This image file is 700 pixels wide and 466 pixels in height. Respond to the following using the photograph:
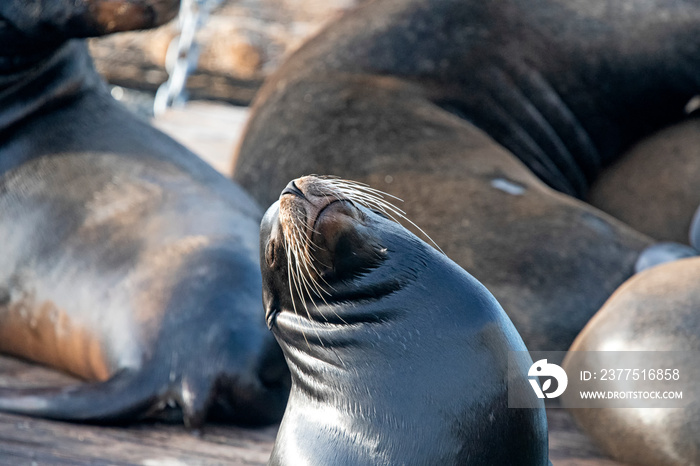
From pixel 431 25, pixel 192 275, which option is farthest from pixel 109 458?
pixel 431 25

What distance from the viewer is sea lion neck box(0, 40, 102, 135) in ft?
11.6

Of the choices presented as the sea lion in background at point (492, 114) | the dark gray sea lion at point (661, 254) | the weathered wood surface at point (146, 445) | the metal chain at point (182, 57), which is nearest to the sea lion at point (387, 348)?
the weathered wood surface at point (146, 445)

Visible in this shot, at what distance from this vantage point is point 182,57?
330 inches

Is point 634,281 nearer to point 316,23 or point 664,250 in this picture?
point 664,250

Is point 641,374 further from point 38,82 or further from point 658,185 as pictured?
point 38,82

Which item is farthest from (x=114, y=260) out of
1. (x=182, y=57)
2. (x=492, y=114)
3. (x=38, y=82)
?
(x=182, y=57)

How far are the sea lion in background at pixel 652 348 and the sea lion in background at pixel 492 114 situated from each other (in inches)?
26.5

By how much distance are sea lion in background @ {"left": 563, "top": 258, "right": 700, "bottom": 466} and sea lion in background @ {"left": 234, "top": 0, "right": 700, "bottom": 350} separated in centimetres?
67

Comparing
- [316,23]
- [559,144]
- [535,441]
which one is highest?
[535,441]

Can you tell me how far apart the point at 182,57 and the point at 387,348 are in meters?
6.88

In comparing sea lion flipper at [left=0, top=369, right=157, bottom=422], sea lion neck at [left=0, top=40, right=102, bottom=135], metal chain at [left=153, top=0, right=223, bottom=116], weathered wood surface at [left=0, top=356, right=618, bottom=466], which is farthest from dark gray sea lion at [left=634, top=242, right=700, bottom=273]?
metal chain at [left=153, top=0, right=223, bottom=116]

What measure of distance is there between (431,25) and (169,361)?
239 cm

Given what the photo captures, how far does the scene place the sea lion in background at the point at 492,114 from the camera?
147 inches

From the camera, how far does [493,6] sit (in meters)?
4.64
